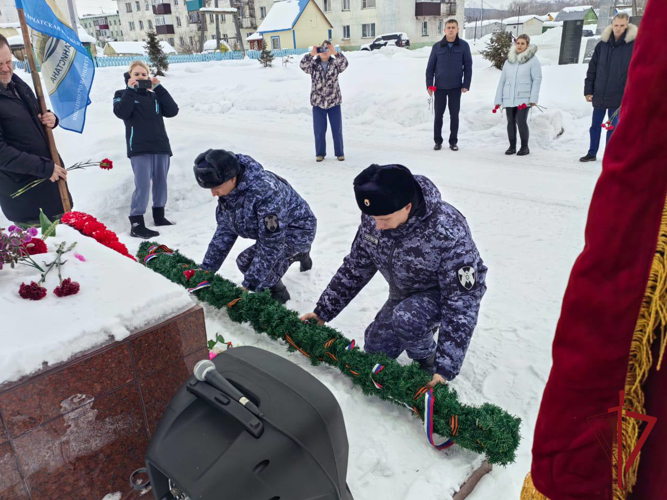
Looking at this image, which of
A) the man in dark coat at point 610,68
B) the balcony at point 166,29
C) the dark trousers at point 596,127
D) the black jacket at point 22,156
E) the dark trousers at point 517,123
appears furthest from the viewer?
the balcony at point 166,29

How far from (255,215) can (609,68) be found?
5231 mm

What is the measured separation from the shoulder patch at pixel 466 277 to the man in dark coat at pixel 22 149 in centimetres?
276

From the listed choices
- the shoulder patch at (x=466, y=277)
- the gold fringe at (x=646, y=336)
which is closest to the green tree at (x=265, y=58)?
the shoulder patch at (x=466, y=277)

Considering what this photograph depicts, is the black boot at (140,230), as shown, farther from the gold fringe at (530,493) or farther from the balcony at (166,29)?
the balcony at (166,29)

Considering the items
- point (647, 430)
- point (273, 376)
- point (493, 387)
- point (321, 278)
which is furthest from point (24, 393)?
point (321, 278)

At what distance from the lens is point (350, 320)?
131 inches

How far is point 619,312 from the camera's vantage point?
78 cm

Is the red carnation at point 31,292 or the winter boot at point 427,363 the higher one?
the red carnation at point 31,292

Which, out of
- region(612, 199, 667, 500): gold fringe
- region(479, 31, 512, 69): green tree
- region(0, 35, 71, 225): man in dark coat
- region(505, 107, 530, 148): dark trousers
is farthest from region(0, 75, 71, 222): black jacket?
region(479, 31, 512, 69): green tree

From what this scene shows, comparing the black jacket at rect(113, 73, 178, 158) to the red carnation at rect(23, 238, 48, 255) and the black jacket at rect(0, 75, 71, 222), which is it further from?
the red carnation at rect(23, 238, 48, 255)

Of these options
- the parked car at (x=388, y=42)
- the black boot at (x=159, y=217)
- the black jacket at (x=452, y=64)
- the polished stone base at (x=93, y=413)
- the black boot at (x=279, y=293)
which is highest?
the parked car at (x=388, y=42)

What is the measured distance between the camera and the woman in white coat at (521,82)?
267 inches

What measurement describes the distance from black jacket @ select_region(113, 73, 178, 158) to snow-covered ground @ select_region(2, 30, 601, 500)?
880mm

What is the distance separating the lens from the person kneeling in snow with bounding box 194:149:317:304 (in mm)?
2912
